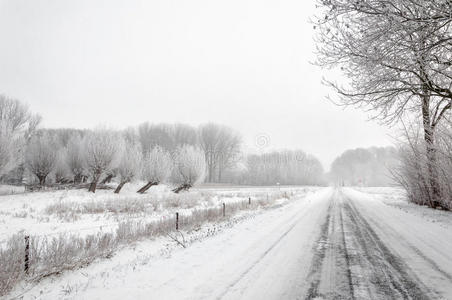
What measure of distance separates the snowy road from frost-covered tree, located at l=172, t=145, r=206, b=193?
2288 centimetres

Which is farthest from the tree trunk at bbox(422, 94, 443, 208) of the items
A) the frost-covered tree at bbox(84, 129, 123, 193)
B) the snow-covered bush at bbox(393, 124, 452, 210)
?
the frost-covered tree at bbox(84, 129, 123, 193)

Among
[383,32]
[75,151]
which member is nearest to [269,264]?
[383,32]

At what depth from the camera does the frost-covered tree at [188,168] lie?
Answer: 30984 millimetres

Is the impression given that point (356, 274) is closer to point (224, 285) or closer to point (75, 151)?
point (224, 285)

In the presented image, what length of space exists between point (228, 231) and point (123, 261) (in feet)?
12.9

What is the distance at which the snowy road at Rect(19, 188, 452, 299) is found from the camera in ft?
13.9

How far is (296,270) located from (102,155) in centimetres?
2752

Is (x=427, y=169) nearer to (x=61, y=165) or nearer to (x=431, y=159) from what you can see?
(x=431, y=159)

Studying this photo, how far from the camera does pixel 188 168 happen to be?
31.0m

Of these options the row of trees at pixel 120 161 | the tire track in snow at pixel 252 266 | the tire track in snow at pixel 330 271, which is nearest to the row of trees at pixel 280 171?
the row of trees at pixel 120 161

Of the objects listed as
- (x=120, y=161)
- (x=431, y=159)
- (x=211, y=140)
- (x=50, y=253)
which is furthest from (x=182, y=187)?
(x=211, y=140)

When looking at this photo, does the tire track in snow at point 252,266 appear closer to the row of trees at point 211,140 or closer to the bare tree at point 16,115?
the bare tree at point 16,115

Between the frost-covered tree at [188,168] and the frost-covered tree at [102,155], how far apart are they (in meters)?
7.04

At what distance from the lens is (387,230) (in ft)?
30.1
